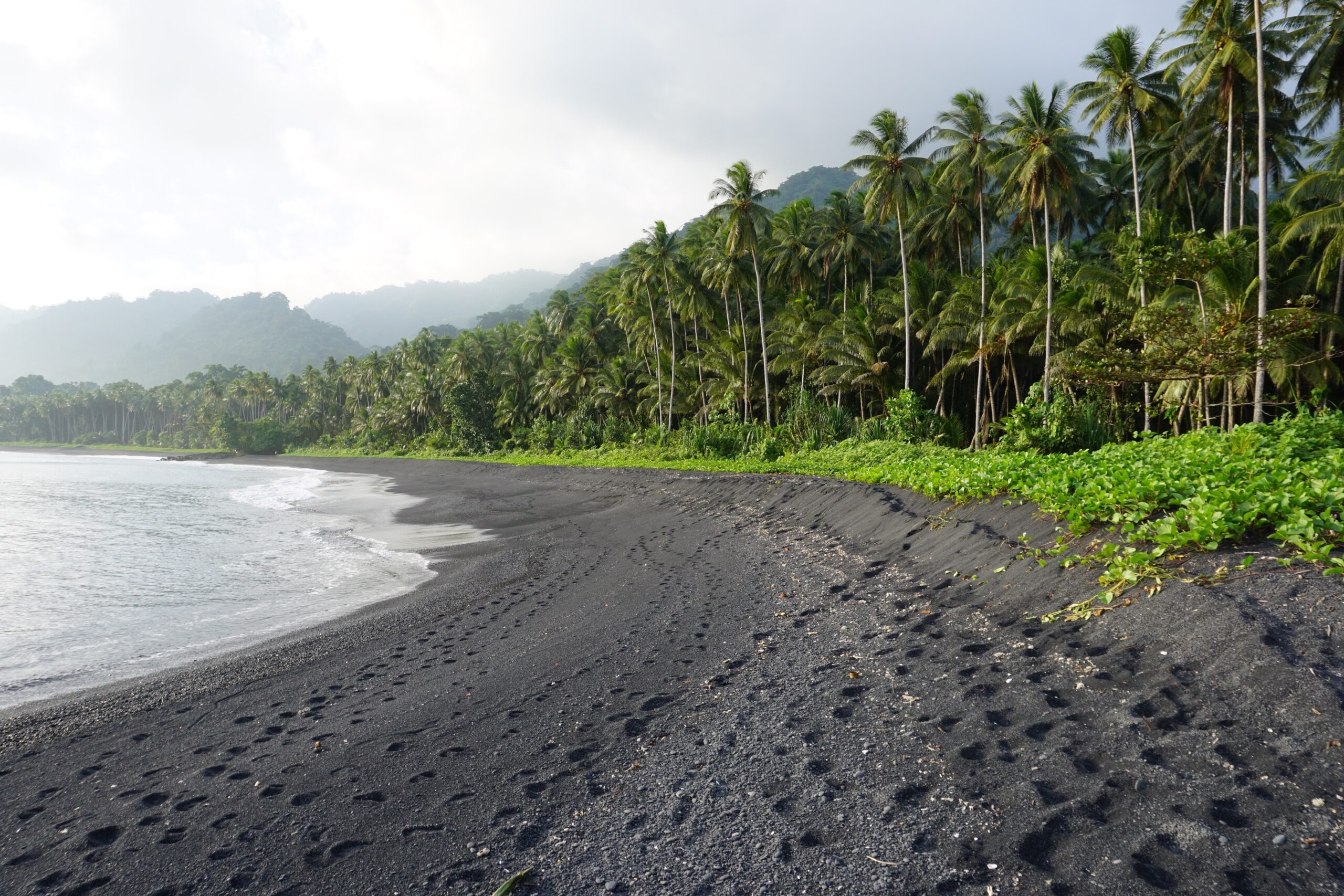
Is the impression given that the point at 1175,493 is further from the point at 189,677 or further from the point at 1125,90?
the point at 1125,90

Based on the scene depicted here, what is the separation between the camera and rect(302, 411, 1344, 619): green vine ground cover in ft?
15.4

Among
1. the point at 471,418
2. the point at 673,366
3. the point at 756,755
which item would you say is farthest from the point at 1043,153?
the point at 471,418

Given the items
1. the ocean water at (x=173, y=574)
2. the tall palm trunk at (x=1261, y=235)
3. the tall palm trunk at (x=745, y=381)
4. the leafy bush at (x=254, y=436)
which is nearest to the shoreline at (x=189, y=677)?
the ocean water at (x=173, y=574)

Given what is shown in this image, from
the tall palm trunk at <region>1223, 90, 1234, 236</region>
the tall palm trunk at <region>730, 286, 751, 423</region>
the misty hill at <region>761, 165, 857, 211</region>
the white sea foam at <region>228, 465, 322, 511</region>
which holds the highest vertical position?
the misty hill at <region>761, 165, 857, 211</region>

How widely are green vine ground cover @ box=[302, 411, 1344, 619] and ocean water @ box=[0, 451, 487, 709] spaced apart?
29.7 ft

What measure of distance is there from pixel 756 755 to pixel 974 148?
104 feet

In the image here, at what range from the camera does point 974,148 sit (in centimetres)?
2847

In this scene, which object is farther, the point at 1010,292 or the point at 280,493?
the point at 280,493

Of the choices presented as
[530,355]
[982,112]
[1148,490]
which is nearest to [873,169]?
[982,112]

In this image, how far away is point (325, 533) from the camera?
17.0 m

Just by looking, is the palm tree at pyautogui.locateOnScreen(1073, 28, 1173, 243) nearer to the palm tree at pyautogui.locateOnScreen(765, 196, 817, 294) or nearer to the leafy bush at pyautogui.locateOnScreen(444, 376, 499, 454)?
the palm tree at pyautogui.locateOnScreen(765, 196, 817, 294)

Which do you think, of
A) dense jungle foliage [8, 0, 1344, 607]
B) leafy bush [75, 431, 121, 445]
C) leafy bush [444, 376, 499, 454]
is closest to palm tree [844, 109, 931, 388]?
dense jungle foliage [8, 0, 1344, 607]

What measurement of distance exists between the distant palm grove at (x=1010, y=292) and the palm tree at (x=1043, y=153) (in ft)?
0.36

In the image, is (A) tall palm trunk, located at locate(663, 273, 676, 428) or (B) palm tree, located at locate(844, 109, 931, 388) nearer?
(B) palm tree, located at locate(844, 109, 931, 388)
